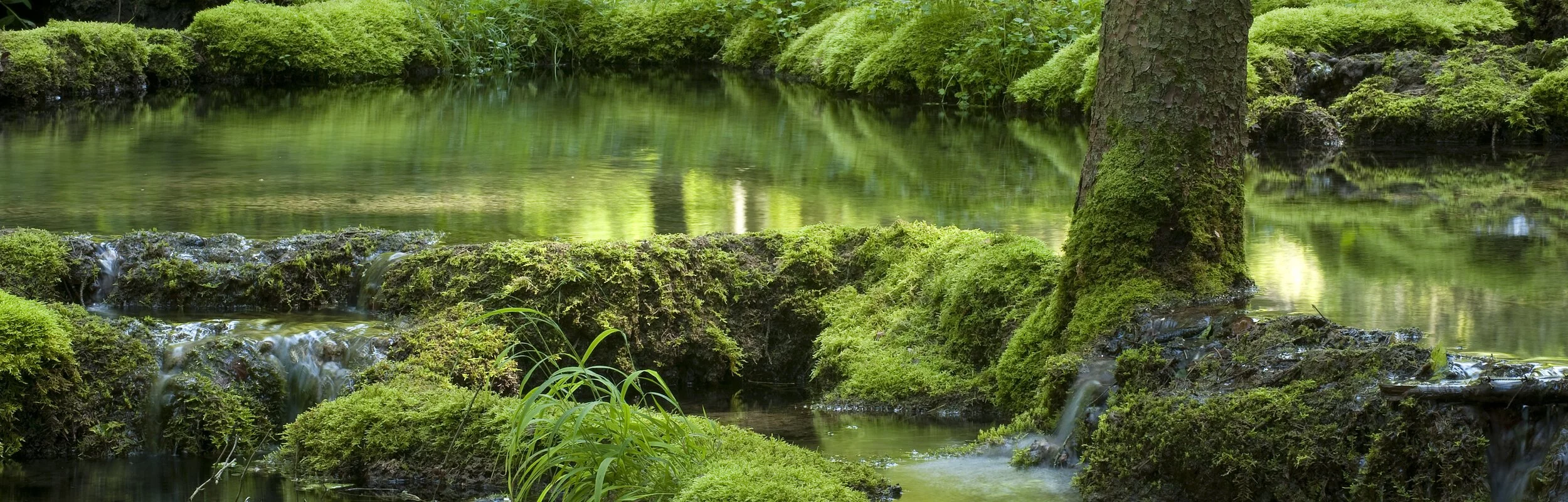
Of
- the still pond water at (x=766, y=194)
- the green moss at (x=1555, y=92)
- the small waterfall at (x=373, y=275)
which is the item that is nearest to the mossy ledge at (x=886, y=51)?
the green moss at (x=1555, y=92)

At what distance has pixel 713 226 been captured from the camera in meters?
7.42

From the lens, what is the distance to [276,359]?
501cm

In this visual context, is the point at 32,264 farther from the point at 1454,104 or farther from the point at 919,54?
the point at 919,54

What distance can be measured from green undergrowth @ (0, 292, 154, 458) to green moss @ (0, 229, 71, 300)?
0.59m

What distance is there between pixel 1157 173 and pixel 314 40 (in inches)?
604

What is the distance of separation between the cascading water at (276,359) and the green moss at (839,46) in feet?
36.3

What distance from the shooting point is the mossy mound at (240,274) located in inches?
224

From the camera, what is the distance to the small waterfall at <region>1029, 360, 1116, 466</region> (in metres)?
4.09

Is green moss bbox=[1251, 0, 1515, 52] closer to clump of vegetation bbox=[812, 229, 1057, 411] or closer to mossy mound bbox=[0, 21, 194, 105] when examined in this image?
clump of vegetation bbox=[812, 229, 1057, 411]

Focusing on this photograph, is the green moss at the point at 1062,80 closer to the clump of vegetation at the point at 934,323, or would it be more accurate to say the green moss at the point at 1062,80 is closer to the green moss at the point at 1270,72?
the green moss at the point at 1270,72

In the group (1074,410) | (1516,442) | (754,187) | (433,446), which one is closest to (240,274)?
(433,446)

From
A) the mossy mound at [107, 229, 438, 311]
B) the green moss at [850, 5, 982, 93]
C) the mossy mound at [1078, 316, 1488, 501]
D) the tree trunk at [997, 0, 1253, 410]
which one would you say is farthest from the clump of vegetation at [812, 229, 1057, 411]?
the green moss at [850, 5, 982, 93]

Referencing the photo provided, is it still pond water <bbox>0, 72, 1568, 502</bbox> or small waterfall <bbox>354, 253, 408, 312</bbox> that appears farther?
small waterfall <bbox>354, 253, 408, 312</bbox>

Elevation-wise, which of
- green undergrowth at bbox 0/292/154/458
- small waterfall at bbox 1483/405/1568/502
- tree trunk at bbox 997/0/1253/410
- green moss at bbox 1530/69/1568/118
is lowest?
green undergrowth at bbox 0/292/154/458
